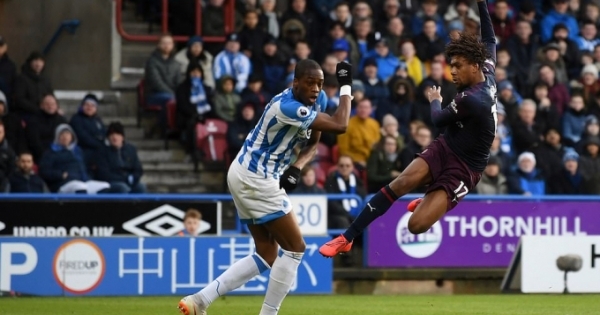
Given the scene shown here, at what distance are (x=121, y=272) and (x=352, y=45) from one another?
19.2ft

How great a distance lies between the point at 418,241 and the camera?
17.5 m

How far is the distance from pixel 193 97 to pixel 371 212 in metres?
7.70

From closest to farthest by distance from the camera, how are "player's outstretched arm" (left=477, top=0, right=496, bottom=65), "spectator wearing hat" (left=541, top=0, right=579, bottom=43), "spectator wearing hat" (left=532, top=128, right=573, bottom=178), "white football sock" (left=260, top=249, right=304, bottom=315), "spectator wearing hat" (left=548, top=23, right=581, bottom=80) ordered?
"white football sock" (left=260, top=249, right=304, bottom=315), "player's outstretched arm" (left=477, top=0, right=496, bottom=65), "spectator wearing hat" (left=532, top=128, right=573, bottom=178), "spectator wearing hat" (left=548, top=23, right=581, bottom=80), "spectator wearing hat" (left=541, top=0, right=579, bottom=43)

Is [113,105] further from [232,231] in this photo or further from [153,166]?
[232,231]

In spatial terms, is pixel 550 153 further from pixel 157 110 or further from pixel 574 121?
pixel 157 110

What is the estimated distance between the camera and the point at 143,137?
19.8m

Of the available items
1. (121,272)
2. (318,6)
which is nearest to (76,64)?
(318,6)

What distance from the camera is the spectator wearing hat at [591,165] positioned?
19000 millimetres

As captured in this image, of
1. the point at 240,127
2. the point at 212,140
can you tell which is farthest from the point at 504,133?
the point at 212,140

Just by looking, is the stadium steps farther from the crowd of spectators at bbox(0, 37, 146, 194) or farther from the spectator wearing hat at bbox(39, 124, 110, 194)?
the spectator wearing hat at bbox(39, 124, 110, 194)

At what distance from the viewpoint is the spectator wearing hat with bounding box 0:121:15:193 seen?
16844 millimetres

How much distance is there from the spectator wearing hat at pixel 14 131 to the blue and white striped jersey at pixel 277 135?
7334 millimetres

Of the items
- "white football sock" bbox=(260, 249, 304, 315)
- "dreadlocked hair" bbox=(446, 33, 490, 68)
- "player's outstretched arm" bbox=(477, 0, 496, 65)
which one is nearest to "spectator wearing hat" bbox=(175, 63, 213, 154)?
"player's outstretched arm" bbox=(477, 0, 496, 65)

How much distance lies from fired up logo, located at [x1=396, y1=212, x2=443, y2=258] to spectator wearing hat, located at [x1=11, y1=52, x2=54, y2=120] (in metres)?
5.00
